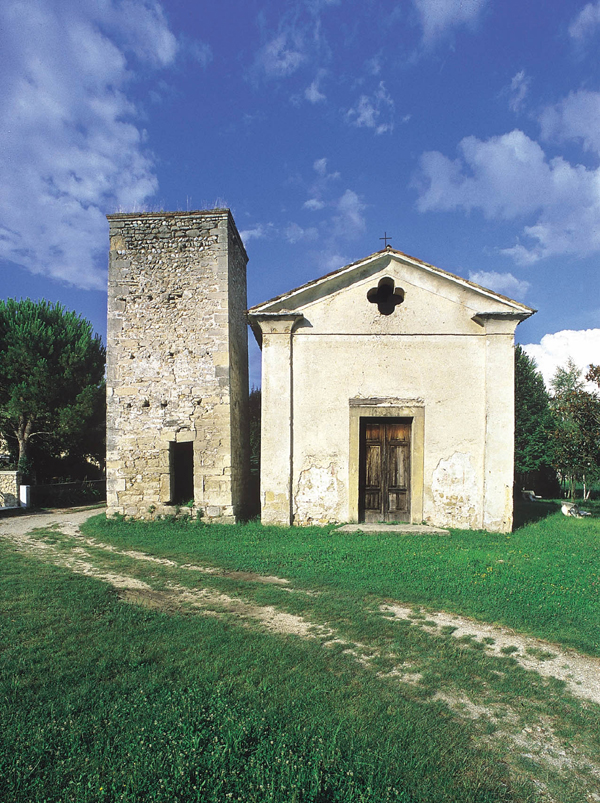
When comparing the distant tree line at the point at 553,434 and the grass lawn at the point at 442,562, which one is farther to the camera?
the distant tree line at the point at 553,434

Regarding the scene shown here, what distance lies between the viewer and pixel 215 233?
1155 centimetres

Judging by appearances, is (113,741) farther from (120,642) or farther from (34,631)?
(34,631)

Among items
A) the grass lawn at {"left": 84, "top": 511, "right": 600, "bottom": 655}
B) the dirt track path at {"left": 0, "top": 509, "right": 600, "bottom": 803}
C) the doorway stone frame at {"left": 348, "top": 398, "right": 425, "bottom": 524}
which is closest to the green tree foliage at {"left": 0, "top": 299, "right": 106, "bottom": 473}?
the grass lawn at {"left": 84, "top": 511, "right": 600, "bottom": 655}

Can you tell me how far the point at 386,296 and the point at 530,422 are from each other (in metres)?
15.5

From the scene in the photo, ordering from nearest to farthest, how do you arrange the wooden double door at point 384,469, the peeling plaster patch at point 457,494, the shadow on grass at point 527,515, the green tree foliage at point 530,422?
the peeling plaster patch at point 457,494
the wooden double door at point 384,469
the shadow on grass at point 527,515
the green tree foliage at point 530,422

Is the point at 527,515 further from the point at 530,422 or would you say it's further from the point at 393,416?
the point at 530,422

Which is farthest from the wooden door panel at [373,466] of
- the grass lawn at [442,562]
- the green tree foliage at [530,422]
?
the green tree foliage at [530,422]

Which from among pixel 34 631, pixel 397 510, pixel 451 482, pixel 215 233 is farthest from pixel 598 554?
pixel 215 233

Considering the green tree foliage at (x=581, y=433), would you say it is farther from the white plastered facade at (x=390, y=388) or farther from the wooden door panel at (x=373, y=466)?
the wooden door panel at (x=373, y=466)

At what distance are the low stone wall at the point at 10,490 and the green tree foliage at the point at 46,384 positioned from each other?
1026mm

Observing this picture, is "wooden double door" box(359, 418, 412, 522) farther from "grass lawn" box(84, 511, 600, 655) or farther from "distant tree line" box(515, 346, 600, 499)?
"distant tree line" box(515, 346, 600, 499)

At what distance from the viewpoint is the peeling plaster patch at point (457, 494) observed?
10.4 m

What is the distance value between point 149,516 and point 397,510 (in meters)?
6.04

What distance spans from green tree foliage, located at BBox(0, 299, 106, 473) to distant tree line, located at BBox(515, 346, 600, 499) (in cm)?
1683
